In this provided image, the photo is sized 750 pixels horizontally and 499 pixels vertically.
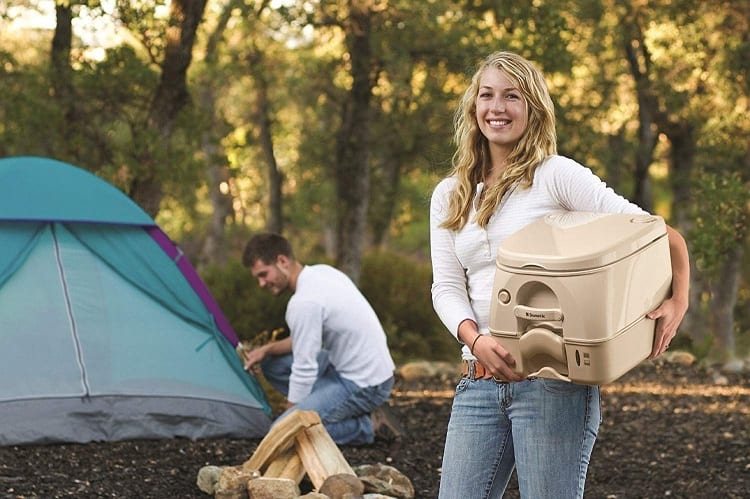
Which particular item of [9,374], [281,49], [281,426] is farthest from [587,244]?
[281,49]

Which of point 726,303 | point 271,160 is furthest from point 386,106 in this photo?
point 726,303

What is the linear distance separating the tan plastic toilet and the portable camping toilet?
4.01 metres

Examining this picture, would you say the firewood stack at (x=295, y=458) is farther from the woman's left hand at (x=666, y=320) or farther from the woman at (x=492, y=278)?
the woman's left hand at (x=666, y=320)

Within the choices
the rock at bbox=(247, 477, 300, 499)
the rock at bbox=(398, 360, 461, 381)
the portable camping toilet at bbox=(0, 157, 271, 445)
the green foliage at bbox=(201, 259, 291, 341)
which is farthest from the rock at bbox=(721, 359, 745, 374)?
the rock at bbox=(247, 477, 300, 499)

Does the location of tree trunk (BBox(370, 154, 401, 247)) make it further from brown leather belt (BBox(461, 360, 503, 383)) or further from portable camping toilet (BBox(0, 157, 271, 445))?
brown leather belt (BBox(461, 360, 503, 383))

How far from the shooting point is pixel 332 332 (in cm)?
590

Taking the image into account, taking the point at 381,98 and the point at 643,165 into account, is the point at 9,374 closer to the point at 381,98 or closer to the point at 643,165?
the point at 381,98

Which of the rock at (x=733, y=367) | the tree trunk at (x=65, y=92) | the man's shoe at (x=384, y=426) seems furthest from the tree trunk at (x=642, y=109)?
the man's shoe at (x=384, y=426)

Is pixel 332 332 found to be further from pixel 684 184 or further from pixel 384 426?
pixel 684 184

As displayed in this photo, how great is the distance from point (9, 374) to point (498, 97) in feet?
13.5

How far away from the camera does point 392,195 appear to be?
575 inches

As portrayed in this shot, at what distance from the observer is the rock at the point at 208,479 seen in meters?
4.95

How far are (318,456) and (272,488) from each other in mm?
395

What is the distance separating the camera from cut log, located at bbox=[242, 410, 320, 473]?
5070 millimetres
